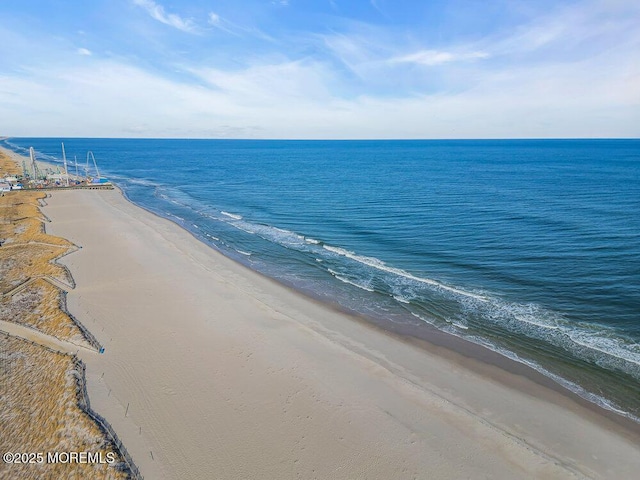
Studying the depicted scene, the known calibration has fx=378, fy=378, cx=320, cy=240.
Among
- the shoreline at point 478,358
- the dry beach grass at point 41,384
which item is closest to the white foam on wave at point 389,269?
the shoreline at point 478,358

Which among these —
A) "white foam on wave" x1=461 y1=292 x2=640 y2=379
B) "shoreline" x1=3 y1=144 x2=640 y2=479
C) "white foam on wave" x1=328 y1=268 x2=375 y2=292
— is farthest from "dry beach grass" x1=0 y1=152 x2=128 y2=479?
"white foam on wave" x1=461 y1=292 x2=640 y2=379

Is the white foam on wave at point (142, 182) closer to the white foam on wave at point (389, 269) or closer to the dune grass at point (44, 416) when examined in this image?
the white foam on wave at point (389, 269)

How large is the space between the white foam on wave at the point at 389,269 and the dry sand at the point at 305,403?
27.5 ft

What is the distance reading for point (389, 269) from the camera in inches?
1276

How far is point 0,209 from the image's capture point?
50438 millimetres

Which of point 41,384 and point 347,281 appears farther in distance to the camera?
point 347,281

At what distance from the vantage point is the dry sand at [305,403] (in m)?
13.4

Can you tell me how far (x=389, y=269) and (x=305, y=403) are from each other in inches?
709

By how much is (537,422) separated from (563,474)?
8.76 ft

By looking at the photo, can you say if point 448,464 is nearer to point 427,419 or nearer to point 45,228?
point 427,419

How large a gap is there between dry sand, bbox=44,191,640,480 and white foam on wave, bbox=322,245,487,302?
8370mm

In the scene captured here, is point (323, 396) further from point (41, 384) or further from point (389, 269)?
point (389, 269)

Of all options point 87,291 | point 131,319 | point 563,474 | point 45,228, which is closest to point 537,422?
point 563,474

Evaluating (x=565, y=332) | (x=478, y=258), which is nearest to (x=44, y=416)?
(x=565, y=332)
